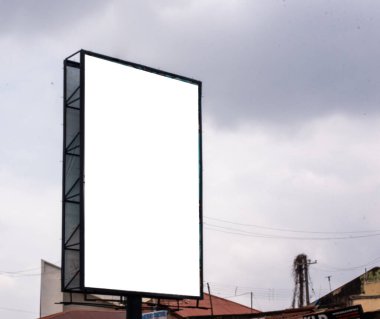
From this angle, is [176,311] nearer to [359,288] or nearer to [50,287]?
[359,288]

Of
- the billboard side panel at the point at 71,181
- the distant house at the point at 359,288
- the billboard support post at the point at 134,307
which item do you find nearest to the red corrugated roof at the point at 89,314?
the distant house at the point at 359,288

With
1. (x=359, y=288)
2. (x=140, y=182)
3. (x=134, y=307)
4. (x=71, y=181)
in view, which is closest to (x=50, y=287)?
(x=359, y=288)

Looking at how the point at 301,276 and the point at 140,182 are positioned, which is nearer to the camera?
the point at 140,182

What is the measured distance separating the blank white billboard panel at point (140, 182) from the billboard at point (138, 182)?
28 mm

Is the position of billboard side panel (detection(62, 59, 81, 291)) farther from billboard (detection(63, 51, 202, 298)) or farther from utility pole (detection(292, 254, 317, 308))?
utility pole (detection(292, 254, 317, 308))

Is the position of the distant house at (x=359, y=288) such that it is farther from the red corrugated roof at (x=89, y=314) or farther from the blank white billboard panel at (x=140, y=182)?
the blank white billboard panel at (x=140, y=182)

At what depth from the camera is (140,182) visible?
23859 millimetres

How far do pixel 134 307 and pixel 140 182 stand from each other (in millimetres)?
3559

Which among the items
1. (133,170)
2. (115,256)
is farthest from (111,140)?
(115,256)

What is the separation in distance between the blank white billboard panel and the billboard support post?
0.57 m

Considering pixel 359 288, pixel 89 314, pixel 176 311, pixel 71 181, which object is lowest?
pixel 89 314

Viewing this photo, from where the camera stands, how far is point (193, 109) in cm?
2592

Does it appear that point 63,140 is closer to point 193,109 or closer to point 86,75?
point 86,75

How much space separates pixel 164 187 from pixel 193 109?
2880 millimetres
